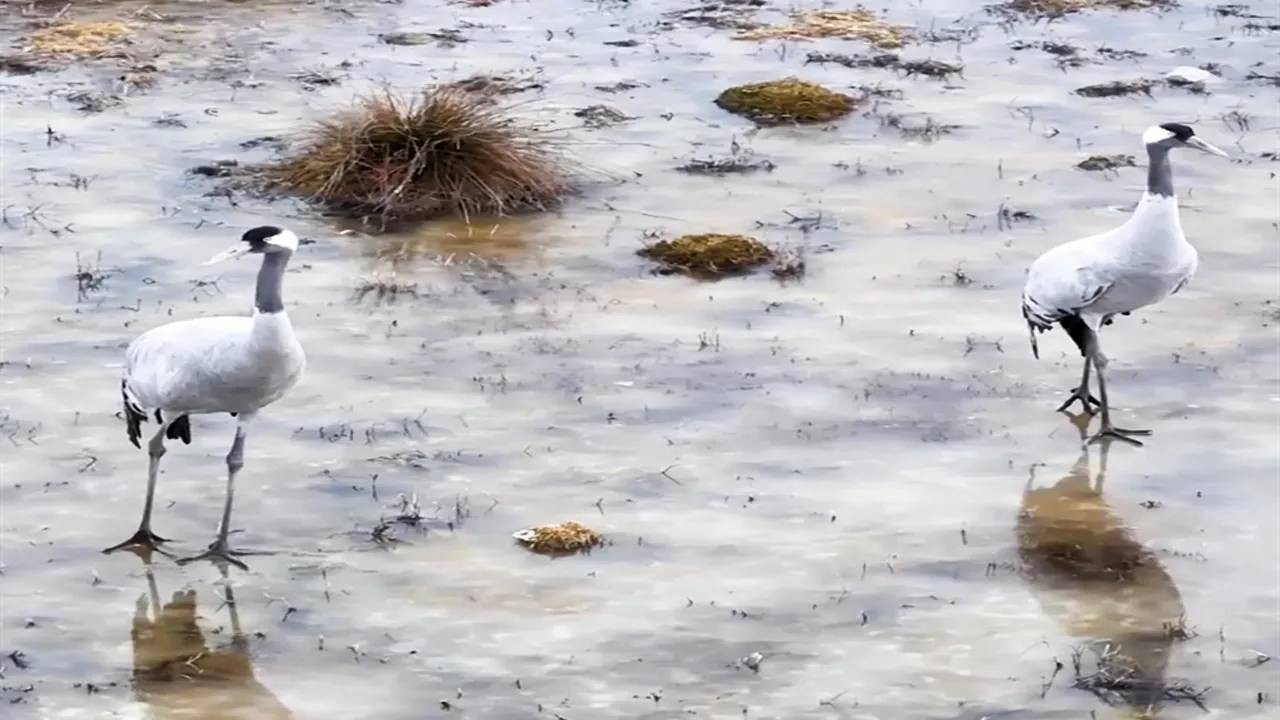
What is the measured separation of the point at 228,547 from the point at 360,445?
1.88 m

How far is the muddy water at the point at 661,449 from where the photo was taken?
10922 mm

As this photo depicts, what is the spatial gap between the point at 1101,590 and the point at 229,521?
16.4 feet

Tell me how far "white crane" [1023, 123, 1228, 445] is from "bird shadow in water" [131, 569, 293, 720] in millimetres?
5972

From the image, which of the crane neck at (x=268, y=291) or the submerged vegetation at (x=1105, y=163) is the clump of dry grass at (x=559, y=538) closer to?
the crane neck at (x=268, y=291)

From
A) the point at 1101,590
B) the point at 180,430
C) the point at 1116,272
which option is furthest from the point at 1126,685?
the point at 180,430

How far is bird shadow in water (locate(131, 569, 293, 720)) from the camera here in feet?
34.1

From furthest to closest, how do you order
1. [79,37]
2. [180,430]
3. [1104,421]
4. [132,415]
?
[79,37] < [1104,421] < [180,430] < [132,415]

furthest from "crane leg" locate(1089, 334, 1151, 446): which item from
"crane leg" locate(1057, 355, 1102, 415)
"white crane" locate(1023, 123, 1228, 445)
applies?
"crane leg" locate(1057, 355, 1102, 415)

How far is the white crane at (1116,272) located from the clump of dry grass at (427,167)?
6582 millimetres

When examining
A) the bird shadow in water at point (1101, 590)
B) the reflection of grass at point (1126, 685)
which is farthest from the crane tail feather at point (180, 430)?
the reflection of grass at point (1126, 685)

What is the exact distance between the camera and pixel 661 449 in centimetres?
1405

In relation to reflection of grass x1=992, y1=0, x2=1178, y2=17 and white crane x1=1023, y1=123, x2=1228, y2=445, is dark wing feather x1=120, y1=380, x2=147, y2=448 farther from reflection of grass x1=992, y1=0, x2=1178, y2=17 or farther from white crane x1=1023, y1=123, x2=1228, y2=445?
reflection of grass x1=992, y1=0, x2=1178, y2=17

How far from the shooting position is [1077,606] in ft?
38.4

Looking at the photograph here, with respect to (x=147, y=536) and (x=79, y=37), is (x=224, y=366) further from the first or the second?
(x=79, y=37)
